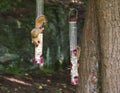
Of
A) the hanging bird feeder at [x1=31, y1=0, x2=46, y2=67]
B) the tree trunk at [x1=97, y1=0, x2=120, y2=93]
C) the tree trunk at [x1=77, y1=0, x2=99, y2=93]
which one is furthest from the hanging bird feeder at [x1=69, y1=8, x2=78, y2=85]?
the tree trunk at [x1=97, y1=0, x2=120, y2=93]

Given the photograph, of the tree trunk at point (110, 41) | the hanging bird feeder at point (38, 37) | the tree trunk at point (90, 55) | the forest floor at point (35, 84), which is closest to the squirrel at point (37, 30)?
the hanging bird feeder at point (38, 37)

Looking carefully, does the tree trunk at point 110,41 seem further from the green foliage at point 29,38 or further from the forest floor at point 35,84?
the green foliage at point 29,38

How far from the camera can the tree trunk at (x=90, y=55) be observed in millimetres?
5113

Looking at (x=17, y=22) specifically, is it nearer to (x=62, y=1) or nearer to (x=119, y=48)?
(x=62, y=1)

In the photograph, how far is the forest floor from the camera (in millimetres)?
7652

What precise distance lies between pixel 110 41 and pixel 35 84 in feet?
11.3

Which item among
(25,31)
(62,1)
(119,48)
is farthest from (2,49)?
(119,48)

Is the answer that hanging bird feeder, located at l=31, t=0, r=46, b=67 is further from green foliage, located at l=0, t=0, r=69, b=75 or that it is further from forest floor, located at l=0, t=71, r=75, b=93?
green foliage, located at l=0, t=0, r=69, b=75

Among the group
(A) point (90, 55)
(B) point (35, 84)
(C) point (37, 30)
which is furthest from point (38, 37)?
(B) point (35, 84)

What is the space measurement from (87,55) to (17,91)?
260cm

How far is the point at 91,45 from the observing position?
5.16 metres

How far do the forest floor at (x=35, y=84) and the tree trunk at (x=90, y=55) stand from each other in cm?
249

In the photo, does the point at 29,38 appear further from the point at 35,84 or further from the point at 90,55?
the point at 90,55

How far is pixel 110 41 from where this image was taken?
4789 millimetres
